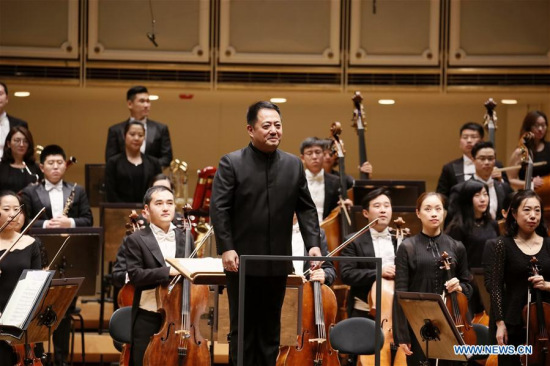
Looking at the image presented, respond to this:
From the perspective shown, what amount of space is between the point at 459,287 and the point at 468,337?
0.79ft

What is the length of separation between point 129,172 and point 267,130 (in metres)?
2.94

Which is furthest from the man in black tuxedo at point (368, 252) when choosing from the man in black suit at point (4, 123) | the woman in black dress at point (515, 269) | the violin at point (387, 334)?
the man in black suit at point (4, 123)

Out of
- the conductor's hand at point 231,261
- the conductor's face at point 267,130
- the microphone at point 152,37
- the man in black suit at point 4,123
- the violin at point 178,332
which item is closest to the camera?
the conductor's hand at point 231,261

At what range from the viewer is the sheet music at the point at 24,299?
155 inches

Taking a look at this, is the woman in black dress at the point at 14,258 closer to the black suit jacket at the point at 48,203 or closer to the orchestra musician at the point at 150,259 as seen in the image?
the orchestra musician at the point at 150,259

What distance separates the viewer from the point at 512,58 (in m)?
7.77

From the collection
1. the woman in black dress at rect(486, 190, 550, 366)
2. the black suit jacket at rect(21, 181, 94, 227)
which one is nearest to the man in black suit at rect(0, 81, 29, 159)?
the black suit jacket at rect(21, 181, 94, 227)

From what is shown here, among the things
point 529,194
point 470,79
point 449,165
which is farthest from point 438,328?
point 470,79

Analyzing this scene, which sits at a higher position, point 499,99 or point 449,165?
point 499,99

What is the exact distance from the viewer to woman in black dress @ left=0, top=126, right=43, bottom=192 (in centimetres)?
585

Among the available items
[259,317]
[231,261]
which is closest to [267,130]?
[231,261]

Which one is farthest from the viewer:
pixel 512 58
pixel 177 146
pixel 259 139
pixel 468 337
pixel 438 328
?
pixel 177 146

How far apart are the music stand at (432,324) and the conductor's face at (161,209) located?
47.4 inches

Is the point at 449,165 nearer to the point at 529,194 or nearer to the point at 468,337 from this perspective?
the point at 529,194
